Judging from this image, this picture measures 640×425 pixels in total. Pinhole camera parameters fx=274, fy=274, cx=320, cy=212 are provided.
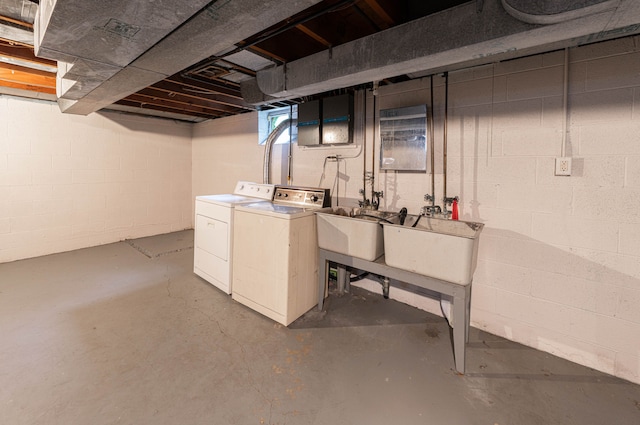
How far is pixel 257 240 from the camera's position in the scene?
2314 mm

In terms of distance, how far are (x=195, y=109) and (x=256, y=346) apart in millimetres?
3587

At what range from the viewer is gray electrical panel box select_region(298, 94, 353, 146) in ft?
8.74

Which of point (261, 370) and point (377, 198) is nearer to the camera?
point (261, 370)

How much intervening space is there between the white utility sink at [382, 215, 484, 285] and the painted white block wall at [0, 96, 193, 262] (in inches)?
172

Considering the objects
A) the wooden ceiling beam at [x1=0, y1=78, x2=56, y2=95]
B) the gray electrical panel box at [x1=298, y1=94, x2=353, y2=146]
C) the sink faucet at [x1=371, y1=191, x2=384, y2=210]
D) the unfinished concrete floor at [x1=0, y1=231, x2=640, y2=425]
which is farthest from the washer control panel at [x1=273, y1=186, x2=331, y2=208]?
the wooden ceiling beam at [x1=0, y1=78, x2=56, y2=95]

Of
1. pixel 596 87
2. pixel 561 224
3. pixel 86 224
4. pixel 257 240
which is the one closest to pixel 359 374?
pixel 257 240

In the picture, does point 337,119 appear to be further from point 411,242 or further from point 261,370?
point 261,370

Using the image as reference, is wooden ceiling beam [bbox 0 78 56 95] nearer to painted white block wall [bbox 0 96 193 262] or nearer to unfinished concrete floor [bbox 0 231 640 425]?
painted white block wall [bbox 0 96 193 262]

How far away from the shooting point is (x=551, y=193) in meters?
1.86

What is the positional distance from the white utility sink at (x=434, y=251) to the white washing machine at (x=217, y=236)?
4.57ft

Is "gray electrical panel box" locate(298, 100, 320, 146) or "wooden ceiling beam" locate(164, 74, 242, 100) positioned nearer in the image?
"wooden ceiling beam" locate(164, 74, 242, 100)

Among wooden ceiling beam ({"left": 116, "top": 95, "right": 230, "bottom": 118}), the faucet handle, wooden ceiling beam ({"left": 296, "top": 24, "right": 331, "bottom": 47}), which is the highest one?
wooden ceiling beam ({"left": 116, "top": 95, "right": 230, "bottom": 118})

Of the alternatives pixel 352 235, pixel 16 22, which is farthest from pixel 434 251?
pixel 16 22

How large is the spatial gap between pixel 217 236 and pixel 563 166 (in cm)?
282
